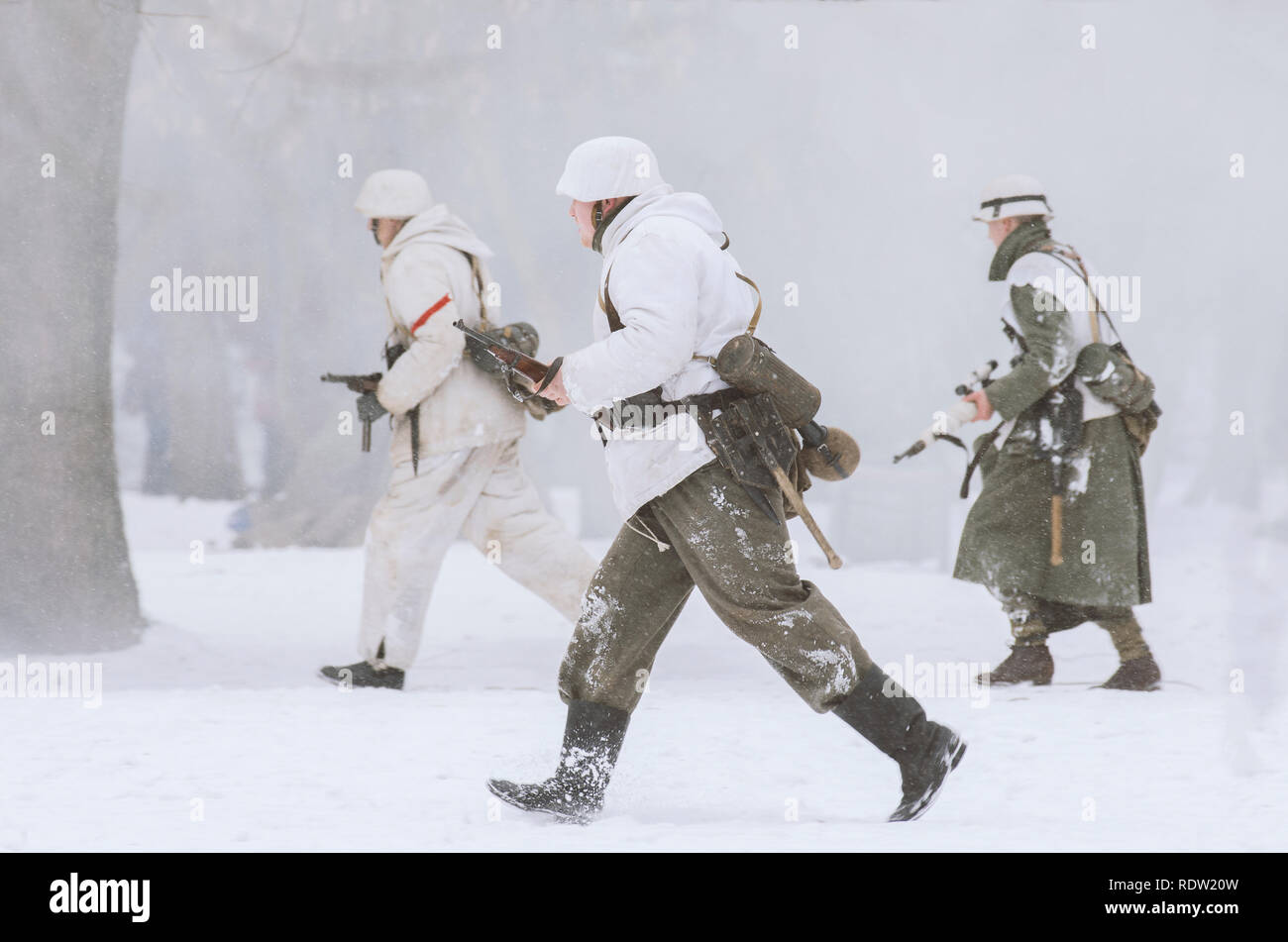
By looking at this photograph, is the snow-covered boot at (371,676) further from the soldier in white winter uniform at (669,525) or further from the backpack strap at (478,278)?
the soldier in white winter uniform at (669,525)

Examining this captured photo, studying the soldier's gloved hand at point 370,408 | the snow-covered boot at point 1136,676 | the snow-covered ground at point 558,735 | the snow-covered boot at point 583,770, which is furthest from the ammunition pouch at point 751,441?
the snow-covered boot at point 1136,676

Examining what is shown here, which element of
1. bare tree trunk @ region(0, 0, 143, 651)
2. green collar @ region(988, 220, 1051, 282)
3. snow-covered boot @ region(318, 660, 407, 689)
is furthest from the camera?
bare tree trunk @ region(0, 0, 143, 651)

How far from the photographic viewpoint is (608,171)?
279 cm

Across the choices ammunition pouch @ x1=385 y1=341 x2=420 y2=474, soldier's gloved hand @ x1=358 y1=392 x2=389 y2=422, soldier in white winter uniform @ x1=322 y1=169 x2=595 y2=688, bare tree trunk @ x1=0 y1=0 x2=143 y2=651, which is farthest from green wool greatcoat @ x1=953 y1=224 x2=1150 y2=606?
bare tree trunk @ x1=0 y1=0 x2=143 y2=651

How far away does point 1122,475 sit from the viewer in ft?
13.6

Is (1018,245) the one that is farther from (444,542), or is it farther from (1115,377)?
(444,542)

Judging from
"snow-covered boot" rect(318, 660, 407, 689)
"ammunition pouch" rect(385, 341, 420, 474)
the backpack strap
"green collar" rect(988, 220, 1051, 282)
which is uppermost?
"green collar" rect(988, 220, 1051, 282)

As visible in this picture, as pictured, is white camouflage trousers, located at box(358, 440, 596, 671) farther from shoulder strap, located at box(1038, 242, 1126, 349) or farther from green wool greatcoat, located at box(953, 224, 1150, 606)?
shoulder strap, located at box(1038, 242, 1126, 349)

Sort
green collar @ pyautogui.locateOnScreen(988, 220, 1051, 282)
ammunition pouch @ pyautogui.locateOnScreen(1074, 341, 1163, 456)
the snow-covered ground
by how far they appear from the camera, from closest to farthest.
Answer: the snow-covered ground
ammunition pouch @ pyautogui.locateOnScreen(1074, 341, 1163, 456)
green collar @ pyautogui.locateOnScreen(988, 220, 1051, 282)

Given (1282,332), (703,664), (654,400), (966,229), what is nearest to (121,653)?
(703,664)

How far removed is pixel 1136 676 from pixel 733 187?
2.73 meters

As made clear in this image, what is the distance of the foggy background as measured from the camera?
5695 millimetres

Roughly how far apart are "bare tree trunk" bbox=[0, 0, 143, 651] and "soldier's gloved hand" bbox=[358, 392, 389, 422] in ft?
4.09

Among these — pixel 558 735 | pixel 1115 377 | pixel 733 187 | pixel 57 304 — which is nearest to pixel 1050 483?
pixel 1115 377
